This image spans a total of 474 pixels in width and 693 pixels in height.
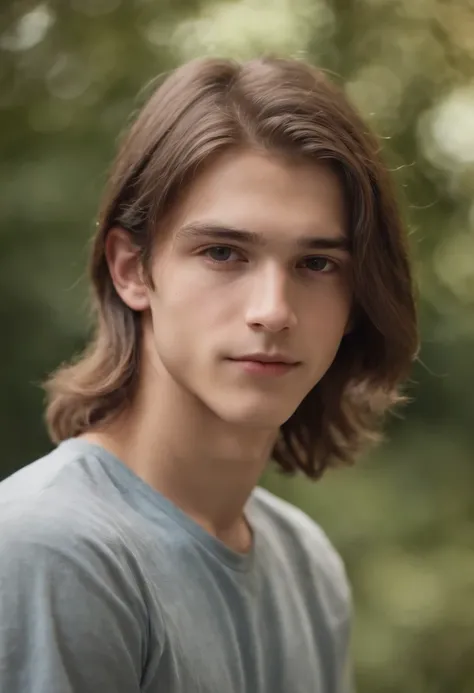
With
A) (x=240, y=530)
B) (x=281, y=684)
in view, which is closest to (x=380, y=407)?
(x=240, y=530)

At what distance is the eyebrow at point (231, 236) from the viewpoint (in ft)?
2.89

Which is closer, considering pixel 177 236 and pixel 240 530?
pixel 177 236

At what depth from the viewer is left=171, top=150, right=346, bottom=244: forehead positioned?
2.89 ft

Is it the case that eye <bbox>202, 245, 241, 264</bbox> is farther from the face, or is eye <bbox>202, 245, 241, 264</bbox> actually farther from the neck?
the neck

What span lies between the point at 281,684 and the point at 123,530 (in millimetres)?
282

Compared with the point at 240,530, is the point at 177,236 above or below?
above

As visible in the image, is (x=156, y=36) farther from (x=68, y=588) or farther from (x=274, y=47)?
(x=68, y=588)

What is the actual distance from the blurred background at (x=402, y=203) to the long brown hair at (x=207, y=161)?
0.80 ft

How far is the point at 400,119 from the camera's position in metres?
1.33

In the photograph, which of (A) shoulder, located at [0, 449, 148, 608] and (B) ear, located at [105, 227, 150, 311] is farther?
(B) ear, located at [105, 227, 150, 311]

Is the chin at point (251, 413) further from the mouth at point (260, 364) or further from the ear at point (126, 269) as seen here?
the ear at point (126, 269)

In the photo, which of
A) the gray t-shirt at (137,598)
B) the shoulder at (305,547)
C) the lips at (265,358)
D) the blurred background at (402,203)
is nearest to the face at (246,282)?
the lips at (265,358)

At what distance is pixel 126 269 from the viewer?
3.23ft

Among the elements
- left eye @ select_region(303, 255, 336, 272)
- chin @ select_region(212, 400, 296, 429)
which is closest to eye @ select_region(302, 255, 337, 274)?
left eye @ select_region(303, 255, 336, 272)
